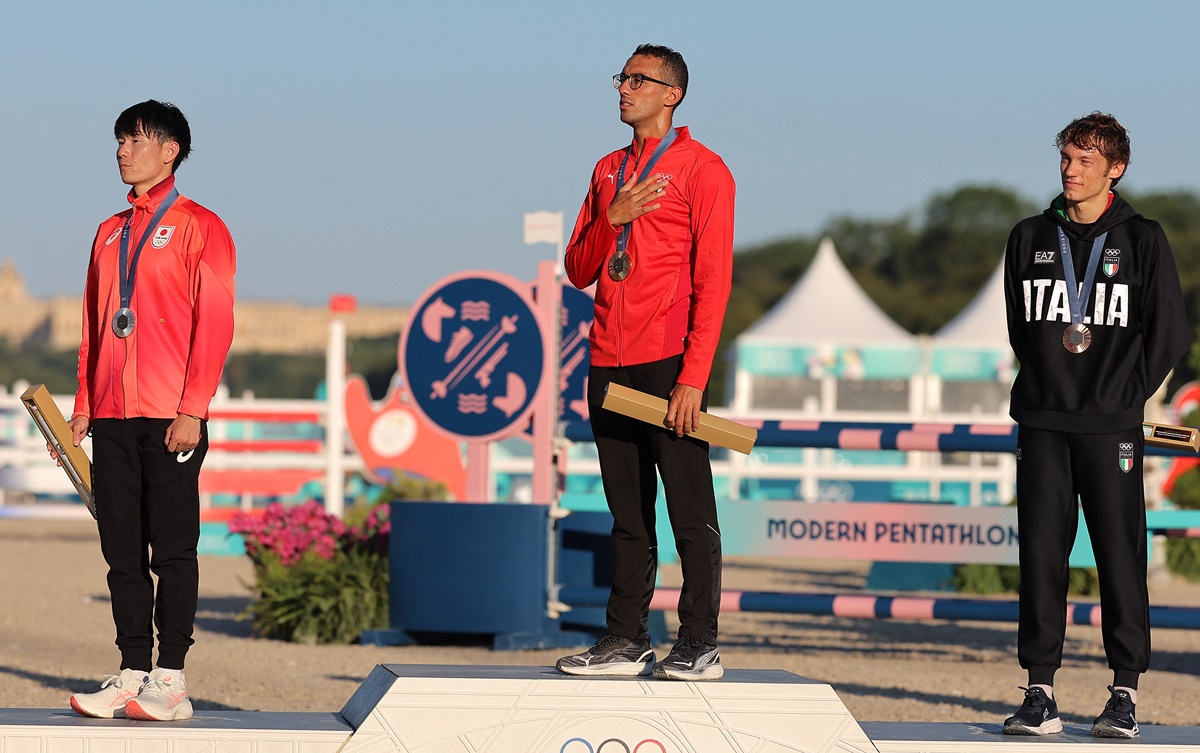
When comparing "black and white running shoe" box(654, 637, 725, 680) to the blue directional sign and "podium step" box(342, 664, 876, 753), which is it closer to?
"podium step" box(342, 664, 876, 753)

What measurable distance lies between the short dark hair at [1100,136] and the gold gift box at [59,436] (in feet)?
9.65

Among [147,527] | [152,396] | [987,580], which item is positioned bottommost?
[987,580]

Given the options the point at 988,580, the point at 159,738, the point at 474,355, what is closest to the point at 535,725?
the point at 159,738

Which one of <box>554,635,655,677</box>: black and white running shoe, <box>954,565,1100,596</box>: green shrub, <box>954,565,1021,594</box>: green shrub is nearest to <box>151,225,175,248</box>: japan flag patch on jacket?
<box>554,635,655,677</box>: black and white running shoe

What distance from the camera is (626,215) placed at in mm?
4594

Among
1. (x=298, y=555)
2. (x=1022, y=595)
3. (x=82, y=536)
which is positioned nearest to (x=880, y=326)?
(x=82, y=536)

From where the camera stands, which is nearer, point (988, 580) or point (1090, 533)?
point (1090, 533)

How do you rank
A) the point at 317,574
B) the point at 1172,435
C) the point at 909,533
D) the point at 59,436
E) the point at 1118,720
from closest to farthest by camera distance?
the point at 1118,720
the point at 59,436
the point at 1172,435
the point at 909,533
the point at 317,574

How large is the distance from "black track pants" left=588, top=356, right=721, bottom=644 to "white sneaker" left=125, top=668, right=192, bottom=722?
47.1 inches

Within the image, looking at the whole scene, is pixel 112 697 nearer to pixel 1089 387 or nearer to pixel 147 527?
pixel 147 527

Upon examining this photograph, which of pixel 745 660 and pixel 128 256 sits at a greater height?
pixel 128 256

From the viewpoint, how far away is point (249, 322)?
112 metres

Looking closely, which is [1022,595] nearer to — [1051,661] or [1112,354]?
[1051,661]

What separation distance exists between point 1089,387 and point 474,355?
213 inches
